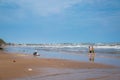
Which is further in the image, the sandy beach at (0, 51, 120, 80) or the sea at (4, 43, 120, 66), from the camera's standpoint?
the sea at (4, 43, 120, 66)

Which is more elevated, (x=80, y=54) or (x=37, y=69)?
(x=80, y=54)

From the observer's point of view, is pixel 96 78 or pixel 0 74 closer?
pixel 96 78

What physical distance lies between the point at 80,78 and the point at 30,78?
7.74ft

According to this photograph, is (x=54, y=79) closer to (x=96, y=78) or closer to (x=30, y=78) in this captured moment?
(x=30, y=78)

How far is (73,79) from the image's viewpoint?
1042cm

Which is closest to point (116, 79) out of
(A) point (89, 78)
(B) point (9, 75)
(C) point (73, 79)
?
(A) point (89, 78)

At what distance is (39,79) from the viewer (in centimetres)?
1036

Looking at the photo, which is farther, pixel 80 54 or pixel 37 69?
pixel 80 54

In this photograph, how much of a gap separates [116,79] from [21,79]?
4.38 metres

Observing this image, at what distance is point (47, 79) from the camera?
34.0 ft

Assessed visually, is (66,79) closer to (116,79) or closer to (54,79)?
(54,79)

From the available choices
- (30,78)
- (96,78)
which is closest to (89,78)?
(96,78)

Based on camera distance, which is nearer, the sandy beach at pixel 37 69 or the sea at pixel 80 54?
the sandy beach at pixel 37 69

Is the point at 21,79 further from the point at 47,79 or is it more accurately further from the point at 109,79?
the point at 109,79
